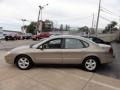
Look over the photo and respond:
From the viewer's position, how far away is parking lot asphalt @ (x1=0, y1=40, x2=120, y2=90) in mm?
5758

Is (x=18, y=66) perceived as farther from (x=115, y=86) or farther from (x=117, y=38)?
(x=117, y=38)

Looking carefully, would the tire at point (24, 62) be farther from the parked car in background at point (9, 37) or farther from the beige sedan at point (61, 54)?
the parked car in background at point (9, 37)

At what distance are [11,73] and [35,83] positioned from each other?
4.79ft

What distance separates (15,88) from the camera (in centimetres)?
552

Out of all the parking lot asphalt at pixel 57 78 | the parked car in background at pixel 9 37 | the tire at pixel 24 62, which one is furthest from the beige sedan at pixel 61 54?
the parked car in background at pixel 9 37

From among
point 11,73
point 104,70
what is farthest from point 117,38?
point 11,73

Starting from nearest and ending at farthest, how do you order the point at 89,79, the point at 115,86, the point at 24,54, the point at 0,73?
the point at 115,86, the point at 89,79, the point at 0,73, the point at 24,54

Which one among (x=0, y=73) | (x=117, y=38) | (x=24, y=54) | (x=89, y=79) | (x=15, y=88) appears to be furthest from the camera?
(x=117, y=38)

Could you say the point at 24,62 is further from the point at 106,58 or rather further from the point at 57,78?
the point at 106,58

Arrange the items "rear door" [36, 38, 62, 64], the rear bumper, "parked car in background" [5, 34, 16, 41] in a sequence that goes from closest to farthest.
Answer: "rear door" [36, 38, 62, 64]
the rear bumper
"parked car in background" [5, 34, 16, 41]

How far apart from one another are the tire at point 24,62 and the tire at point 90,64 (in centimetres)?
224

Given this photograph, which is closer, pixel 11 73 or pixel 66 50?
pixel 11 73

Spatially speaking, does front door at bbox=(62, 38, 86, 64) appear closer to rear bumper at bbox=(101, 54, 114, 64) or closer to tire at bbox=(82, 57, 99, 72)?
tire at bbox=(82, 57, 99, 72)

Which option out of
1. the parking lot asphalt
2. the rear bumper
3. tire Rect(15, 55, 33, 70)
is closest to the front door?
the parking lot asphalt
